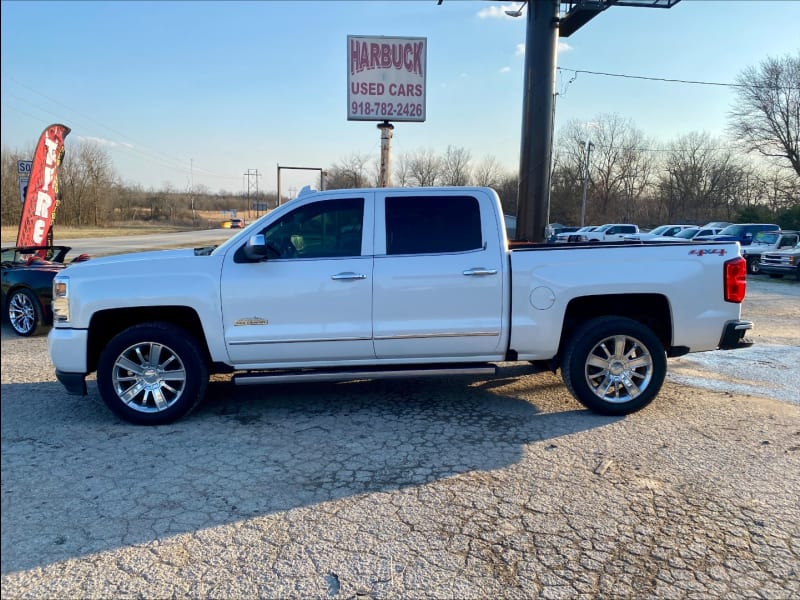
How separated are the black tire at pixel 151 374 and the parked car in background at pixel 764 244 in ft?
73.6

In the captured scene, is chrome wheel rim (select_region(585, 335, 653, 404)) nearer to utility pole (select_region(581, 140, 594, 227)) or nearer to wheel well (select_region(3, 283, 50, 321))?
wheel well (select_region(3, 283, 50, 321))

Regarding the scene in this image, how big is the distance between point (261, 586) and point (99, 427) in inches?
109

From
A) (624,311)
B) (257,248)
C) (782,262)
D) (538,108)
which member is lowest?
(624,311)

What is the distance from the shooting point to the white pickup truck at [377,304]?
4.73 meters

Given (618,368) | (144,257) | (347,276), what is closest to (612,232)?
(618,368)

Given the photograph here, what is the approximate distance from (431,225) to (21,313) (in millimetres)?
7003

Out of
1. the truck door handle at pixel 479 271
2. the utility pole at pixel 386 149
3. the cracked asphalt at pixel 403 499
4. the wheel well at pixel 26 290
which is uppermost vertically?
the utility pole at pixel 386 149

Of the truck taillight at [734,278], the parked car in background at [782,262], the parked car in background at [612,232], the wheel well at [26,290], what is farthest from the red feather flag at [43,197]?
the parked car in background at [612,232]

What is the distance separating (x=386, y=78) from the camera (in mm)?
15648

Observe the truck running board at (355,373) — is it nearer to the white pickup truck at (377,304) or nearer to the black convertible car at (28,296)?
the white pickup truck at (377,304)

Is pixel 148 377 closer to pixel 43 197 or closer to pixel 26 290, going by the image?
pixel 26 290

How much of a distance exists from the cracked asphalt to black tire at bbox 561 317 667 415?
0.59 ft

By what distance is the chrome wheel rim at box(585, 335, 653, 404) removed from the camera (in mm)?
5004

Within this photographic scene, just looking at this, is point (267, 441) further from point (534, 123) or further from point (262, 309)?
point (534, 123)
